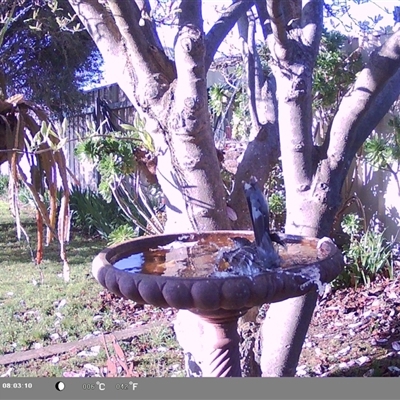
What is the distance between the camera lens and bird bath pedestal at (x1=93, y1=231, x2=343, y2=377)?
0.76 m

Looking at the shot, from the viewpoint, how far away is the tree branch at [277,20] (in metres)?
1.07

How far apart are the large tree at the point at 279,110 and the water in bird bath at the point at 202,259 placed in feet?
0.36

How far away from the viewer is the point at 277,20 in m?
1.08

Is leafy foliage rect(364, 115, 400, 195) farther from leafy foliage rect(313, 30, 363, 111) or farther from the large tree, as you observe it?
the large tree

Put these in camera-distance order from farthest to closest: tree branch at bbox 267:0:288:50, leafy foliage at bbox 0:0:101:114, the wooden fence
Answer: the wooden fence
leafy foliage at bbox 0:0:101:114
tree branch at bbox 267:0:288:50

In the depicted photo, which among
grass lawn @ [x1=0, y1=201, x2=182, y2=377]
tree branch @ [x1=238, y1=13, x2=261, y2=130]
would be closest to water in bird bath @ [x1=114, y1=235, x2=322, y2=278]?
tree branch @ [x1=238, y1=13, x2=261, y2=130]

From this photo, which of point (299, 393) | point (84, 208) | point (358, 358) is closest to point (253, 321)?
point (358, 358)

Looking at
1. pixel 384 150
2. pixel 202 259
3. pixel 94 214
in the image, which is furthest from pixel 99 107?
pixel 202 259

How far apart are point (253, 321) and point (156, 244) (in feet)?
1.59

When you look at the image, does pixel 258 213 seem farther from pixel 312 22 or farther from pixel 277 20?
pixel 312 22

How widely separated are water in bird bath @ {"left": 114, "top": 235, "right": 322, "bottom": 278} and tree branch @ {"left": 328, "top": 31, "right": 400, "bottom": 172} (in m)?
0.28

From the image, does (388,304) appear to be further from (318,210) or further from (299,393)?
(299,393)

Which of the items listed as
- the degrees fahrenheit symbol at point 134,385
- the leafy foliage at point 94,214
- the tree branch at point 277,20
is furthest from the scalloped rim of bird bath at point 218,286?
the leafy foliage at point 94,214

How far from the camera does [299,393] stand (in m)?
0.92
